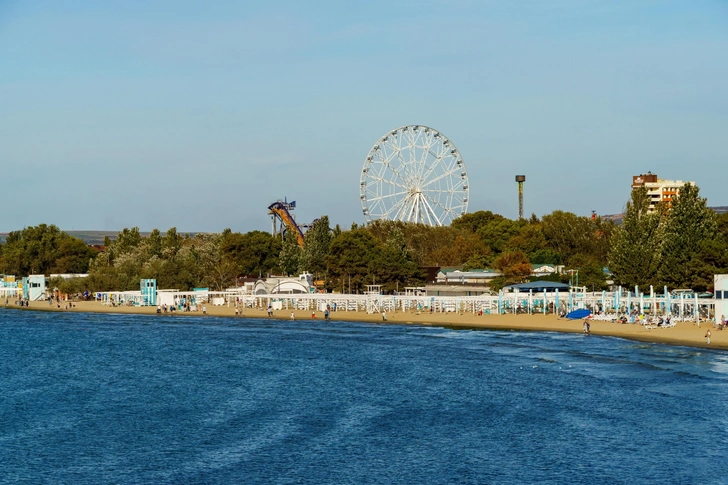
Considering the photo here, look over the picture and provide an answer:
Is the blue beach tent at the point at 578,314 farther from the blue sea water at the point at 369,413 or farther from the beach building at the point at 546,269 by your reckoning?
the beach building at the point at 546,269

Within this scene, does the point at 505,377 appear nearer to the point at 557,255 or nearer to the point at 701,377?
the point at 701,377

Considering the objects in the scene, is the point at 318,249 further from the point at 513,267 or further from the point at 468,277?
the point at 513,267

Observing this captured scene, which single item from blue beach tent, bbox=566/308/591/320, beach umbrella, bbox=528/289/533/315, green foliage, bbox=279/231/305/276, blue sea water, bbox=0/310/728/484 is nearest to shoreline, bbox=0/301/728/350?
blue beach tent, bbox=566/308/591/320

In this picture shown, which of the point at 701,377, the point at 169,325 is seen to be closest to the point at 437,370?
the point at 701,377

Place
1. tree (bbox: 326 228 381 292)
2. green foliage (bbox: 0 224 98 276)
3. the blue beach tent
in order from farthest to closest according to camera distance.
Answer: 1. green foliage (bbox: 0 224 98 276)
2. tree (bbox: 326 228 381 292)
3. the blue beach tent

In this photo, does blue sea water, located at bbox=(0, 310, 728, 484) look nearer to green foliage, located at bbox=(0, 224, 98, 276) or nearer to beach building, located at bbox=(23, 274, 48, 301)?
beach building, located at bbox=(23, 274, 48, 301)

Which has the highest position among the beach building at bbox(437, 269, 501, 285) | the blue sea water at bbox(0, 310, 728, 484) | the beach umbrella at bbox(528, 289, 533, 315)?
the beach building at bbox(437, 269, 501, 285)

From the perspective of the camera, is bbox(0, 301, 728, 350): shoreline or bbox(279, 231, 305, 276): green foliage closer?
bbox(0, 301, 728, 350): shoreline

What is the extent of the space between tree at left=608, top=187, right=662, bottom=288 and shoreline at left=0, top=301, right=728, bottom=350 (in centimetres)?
931

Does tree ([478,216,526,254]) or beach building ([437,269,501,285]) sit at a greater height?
tree ([478,216,526,254])

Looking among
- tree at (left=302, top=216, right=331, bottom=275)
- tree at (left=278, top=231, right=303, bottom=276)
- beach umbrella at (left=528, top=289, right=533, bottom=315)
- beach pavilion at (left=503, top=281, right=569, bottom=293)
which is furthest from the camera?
tree at (left=278, top=231, right=303, bottom=276)

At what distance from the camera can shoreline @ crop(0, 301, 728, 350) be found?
67.6m

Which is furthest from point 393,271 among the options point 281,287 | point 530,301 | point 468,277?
point 530,301

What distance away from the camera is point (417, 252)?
148 meters
